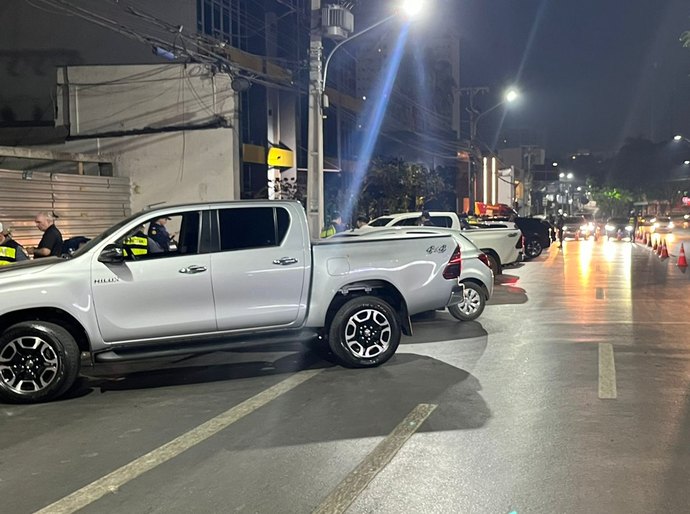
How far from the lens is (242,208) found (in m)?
7.80

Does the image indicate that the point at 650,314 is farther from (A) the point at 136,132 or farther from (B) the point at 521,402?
(A) the point at 136,132

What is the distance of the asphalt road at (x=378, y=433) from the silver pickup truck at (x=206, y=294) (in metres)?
0.44

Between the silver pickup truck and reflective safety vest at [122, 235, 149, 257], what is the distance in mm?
22

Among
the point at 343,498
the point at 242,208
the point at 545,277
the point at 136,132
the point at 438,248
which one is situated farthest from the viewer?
the point at 136,132

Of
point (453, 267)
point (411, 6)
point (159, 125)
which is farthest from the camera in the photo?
point (159, 125)

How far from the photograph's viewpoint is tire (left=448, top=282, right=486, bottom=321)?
1151 cm

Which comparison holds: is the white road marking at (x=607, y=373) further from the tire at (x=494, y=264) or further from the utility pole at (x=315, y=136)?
the utility pole at (x=315, y=136)

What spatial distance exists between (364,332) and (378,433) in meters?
2.43

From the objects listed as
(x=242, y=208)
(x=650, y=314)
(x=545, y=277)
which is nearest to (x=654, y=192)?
(x=545, y=277)

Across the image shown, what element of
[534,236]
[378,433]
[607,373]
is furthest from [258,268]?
[534,236]

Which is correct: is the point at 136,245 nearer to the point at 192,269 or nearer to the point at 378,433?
the point at 192,269

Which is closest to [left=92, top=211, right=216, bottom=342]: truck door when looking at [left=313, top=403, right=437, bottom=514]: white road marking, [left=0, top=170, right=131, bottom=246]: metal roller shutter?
[left=313, top=403, right=437, bottom=514]: white road marking

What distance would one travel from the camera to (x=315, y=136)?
15922 mm

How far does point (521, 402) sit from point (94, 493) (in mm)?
3843
